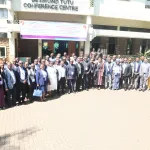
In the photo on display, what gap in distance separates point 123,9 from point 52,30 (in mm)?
6438

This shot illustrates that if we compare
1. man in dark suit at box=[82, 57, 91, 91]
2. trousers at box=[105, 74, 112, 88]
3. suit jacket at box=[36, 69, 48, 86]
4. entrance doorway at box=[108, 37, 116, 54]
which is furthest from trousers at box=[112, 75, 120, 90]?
entrance doorway at box=[108, 37, 116, 54]

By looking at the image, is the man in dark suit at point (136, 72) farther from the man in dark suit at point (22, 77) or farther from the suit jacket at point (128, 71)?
the man in dark suit at point (22, 77)

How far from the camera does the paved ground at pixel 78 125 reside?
6109 millimetres

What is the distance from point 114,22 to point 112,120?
13.9 metres

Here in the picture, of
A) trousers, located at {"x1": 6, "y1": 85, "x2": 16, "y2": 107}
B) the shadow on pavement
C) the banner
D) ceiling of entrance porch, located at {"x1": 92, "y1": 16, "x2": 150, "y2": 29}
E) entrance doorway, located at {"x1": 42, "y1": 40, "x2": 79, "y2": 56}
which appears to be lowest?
the shadow on pavement

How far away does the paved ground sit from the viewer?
6.11 metres

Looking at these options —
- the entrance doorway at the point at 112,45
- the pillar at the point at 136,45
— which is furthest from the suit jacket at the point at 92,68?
the pillar at the point at 136,45

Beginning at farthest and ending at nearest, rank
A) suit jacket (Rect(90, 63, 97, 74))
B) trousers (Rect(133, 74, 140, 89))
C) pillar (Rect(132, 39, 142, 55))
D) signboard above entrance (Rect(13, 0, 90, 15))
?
pillar (Rect(132, 39, 142, 55)), signboard above entrance (Rect(13, 0, 90, 15)), trousers (Rect(133, 74, 140, 89)), suit jacket (Rect(90, 63, 97, 74))

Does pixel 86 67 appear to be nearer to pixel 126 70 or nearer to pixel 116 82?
pixel 116 82

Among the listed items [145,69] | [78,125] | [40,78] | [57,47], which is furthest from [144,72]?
[57,47]

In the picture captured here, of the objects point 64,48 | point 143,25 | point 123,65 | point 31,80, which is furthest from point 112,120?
point 143,25

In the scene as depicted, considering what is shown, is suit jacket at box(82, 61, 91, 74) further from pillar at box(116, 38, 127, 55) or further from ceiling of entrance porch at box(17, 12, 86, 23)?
pillar at box(116, 38, 127, 55)

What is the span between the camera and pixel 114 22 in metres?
20.0

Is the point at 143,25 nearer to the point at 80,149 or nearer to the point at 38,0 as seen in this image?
the point at 38,0
